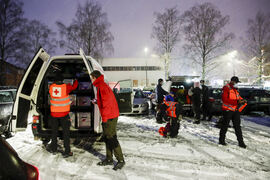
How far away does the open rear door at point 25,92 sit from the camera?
3275 millimetres

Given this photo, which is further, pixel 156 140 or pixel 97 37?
pixel 97 37

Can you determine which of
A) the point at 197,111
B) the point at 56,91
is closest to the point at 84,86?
the point at 56,91

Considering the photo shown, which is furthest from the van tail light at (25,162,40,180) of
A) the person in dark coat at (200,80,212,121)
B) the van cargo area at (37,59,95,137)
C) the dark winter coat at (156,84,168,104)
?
the person in dark coat at (200,80,212,121)

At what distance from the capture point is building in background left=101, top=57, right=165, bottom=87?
128ft

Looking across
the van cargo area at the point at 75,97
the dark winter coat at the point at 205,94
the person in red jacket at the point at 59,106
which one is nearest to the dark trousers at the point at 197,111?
the dark winter coat at the point at 205,94

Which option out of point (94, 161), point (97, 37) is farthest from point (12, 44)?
point (94, 161)

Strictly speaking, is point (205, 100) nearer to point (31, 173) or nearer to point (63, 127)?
point (63, 127)

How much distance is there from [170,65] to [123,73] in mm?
20908

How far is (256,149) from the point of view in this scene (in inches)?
151

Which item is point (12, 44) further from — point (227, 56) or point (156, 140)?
point (227, 56)

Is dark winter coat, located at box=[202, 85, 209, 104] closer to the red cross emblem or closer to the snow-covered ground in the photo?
the snow-covered ground

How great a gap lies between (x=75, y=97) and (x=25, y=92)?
1210mm

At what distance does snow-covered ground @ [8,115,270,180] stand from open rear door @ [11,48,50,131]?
0.85m

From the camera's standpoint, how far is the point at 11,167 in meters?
1.14
